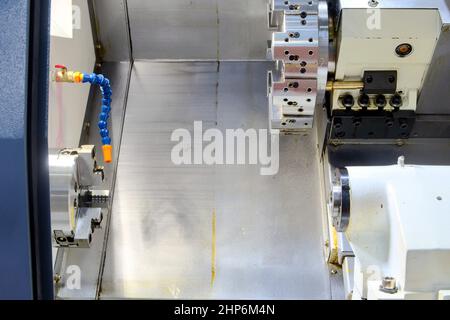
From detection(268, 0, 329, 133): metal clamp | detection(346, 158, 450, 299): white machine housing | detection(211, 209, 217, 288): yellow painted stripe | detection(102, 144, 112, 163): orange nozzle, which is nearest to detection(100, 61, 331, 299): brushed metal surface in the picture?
detection(211, 209, 217, 288): yellow painted stripe

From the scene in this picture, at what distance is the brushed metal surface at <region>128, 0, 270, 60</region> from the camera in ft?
8.12

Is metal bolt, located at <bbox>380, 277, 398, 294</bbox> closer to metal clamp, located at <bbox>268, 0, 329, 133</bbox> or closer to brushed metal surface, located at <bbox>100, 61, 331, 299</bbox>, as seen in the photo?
brushed metal surface, located at <bbox>100, 61, 331, 299</bbox>

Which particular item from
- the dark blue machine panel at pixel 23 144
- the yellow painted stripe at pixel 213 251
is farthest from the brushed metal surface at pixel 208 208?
the dark blue machine panel at pixel 23 144

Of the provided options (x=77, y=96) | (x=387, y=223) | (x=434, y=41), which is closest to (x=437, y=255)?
(x=387, y=223)

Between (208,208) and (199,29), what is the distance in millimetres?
665

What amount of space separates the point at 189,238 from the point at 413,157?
0.74 m

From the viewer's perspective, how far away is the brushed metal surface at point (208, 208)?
2.07 metres

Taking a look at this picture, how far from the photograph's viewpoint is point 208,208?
2225 mm

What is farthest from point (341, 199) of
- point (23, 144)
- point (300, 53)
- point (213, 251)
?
point (23, 144)

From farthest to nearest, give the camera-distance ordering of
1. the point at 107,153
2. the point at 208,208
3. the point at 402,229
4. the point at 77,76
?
the point at 208,208 < the point at 107,153 < the point at 77,76 < the point at 402,229

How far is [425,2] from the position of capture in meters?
1.98

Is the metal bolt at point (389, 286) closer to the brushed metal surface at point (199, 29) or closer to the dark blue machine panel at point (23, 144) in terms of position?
the dark blue machine panel at point (23, 144)

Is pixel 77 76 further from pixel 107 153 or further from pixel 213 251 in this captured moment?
pixel 213 251

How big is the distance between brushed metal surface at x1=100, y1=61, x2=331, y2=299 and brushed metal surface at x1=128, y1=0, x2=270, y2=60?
0.06 metres
